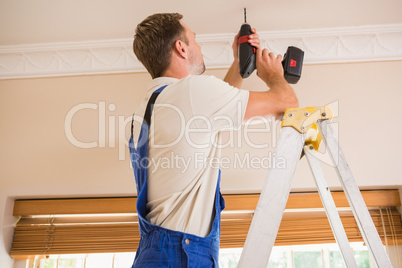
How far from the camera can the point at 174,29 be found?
1.26 meters

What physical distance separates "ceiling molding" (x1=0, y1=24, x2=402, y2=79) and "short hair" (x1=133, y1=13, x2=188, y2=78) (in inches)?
32.4

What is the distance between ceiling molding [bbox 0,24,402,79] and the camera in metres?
2.03

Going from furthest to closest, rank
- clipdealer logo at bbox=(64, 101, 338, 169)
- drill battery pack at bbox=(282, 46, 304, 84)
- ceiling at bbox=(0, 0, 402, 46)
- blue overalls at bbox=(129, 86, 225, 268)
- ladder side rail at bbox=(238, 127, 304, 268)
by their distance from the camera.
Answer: clipdealer logo at bbox=(64, 101, 338, 169)
ceiling at bbox=(0, 0, 402, 46)
drill battery pack at bbox=(282, 46, 304, 84)
blue overalls at bbox=(129, 86, 225, 268)
ladder side rail at bbox=(238, 127, 304, 268)

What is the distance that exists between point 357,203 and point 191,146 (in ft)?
1.42

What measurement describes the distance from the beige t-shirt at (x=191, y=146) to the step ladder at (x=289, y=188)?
0.48 ft

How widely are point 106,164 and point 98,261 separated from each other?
1.68ft

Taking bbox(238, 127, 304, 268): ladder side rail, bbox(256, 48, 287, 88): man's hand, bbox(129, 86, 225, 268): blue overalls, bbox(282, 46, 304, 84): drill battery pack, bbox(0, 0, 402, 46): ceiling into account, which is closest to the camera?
bbox(238, 127, 304, 268): ladder side rail

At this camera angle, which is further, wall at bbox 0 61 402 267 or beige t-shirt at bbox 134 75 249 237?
wall at bbox 0 61 402 267

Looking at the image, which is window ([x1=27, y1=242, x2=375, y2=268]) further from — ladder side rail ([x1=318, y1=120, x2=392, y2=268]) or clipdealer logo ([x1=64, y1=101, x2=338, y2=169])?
ladder side rail ([x1=318, y1=120, x2=392, y2=268])

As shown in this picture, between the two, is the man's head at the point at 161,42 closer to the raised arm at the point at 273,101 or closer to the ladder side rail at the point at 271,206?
the raised arm at the point at 273,101

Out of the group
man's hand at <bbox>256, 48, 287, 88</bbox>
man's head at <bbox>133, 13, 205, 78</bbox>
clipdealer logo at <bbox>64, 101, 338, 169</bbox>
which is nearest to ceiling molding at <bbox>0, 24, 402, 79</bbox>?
clipdealer logo at <bbox>64, 101, 338, 169</bbox>

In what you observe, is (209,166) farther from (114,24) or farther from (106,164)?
(114,24)

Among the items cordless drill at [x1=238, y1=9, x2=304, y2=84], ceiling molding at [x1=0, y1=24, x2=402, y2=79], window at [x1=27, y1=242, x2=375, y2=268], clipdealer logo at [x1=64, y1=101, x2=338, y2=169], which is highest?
ceiling molding at [x1=0, y1=24, x2=402, y2=79]

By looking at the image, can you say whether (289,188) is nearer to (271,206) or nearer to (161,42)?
(271,206)
